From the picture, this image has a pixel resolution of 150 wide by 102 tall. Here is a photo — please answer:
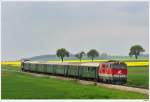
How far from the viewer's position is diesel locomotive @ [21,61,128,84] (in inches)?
1478

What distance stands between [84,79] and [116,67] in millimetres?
7047

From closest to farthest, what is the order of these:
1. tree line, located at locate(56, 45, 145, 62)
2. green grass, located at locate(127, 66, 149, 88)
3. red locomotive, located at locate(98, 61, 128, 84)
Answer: red locomotive, located at locate(98, 61, 128, 84) < green grass, located at locate(127, 66, 149, 88) < tree line, located at locate(56, 45, 145, 62)

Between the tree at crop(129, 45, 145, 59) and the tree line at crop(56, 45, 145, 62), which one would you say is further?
the tree line at crop(56, 45, 145, 62)

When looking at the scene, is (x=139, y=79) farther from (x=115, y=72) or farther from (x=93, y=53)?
(x=93, y=53)

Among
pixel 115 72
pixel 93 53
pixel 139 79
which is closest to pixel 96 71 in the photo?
pixel 115 72

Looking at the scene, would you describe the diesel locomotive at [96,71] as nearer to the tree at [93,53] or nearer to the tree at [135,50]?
the tree at [93,53]

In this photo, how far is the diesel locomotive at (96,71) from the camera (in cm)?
3753

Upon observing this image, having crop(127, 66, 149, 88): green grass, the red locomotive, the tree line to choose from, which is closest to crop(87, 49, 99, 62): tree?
the tree line

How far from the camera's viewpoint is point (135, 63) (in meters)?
58.8

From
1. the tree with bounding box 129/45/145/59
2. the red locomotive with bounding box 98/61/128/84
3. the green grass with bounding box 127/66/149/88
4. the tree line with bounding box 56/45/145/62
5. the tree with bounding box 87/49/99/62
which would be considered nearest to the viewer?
the red locomotive with bounding box 98/61/128/84

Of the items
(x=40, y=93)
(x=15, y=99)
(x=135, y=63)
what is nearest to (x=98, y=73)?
(x=40, y=93)

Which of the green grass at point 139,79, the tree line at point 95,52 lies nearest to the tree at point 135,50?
the tree line at point 95,52

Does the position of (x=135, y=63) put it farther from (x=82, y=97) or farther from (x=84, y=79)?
(x=82, y=97)

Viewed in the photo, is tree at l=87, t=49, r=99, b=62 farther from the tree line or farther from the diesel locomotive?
the diesel locomotive
